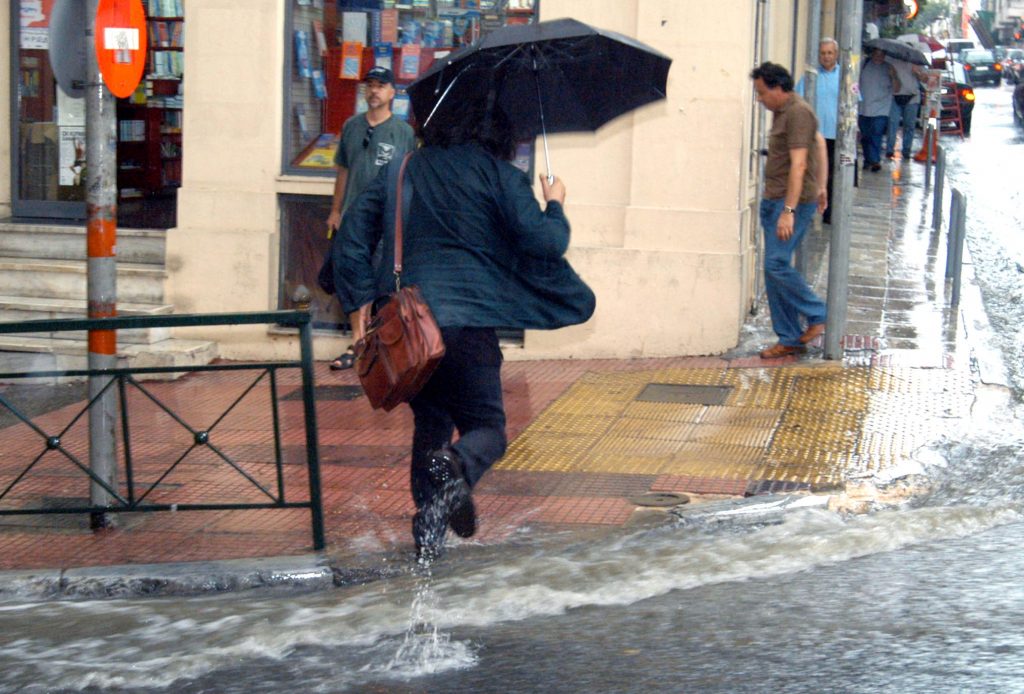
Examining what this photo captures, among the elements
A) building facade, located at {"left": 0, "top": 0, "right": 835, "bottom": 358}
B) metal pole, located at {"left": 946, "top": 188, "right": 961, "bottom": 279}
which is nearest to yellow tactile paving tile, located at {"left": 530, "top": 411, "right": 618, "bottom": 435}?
building facade, located at {"left": 0, "top": 0, "right": 835, "bottom": 358}

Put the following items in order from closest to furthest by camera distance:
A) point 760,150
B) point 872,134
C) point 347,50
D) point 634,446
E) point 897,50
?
point 634,446, point 347,50, point 760,150, point 897,50, point 872,134

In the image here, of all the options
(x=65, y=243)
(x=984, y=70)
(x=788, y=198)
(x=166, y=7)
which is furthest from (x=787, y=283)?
(x=984, y=70)

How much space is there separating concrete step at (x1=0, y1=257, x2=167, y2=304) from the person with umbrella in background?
18.9 ft

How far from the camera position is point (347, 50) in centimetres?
1088

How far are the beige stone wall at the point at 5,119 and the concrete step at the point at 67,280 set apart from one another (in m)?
0.92

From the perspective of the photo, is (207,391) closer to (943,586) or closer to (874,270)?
(943,586)

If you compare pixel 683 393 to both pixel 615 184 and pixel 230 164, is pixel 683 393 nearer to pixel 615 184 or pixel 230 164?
pixel 615 184

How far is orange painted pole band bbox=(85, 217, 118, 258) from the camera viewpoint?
6.62 m

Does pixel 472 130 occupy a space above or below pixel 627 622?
above

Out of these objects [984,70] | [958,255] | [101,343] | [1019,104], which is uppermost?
[984,70]

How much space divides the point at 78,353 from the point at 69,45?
14.6 feet

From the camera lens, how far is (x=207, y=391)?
6.93 m

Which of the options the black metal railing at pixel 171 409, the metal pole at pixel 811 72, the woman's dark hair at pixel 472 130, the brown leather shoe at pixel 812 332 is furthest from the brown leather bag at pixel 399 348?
the metal pole at pixel 811 72

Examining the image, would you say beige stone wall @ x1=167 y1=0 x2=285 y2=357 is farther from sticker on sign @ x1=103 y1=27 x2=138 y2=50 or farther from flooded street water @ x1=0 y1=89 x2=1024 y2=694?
flooded street water @ x1=0 y1=89 x2=1024 y2=694
